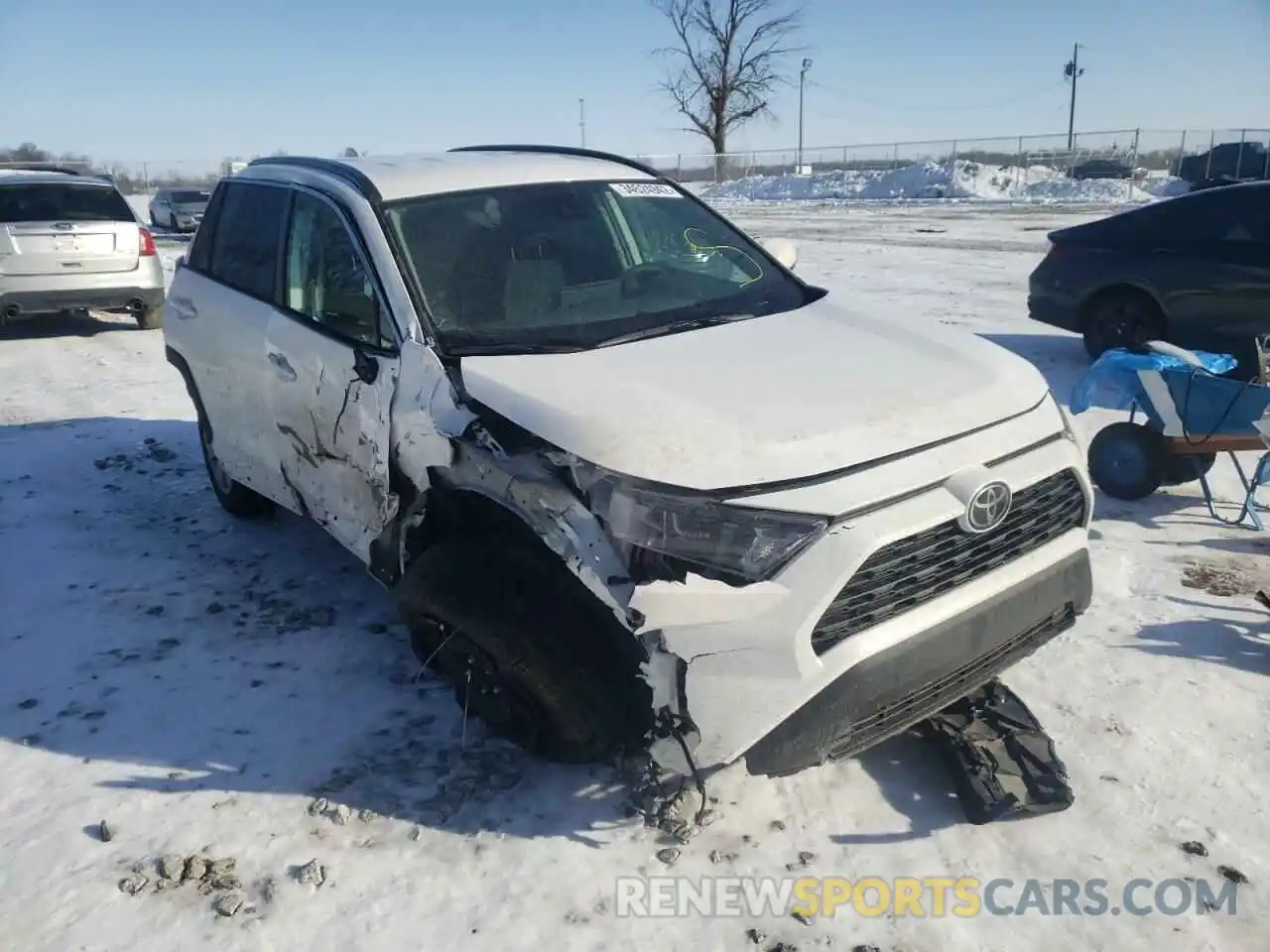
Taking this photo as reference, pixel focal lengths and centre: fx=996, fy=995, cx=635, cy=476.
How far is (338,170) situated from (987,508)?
288cm

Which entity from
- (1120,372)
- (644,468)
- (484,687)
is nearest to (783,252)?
(1120,372)

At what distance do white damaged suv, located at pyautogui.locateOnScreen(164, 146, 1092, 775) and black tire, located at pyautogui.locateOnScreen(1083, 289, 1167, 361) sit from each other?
16.2ft

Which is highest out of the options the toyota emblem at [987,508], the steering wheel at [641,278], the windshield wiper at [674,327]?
the steering wheel at [641,278]

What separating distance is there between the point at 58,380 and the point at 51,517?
397 cm

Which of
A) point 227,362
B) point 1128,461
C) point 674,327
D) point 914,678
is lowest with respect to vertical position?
point 1128,461

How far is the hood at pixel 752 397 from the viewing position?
2.54 metres

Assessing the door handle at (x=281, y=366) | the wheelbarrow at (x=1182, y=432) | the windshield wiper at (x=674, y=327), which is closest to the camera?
the windshield wiper at (x=674, y=327)

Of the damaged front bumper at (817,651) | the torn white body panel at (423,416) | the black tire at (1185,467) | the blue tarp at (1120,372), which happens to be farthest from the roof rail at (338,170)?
the black tire at (1185,467)

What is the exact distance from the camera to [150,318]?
36.3ft

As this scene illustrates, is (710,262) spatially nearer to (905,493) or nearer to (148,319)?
(905,493)

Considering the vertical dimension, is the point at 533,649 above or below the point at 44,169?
below

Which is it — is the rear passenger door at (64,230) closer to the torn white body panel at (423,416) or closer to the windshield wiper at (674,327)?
the torn white body panel at (423,416)

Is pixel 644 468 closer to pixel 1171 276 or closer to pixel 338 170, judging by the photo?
pixel 338 170

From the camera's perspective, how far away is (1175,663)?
365 centimetres
